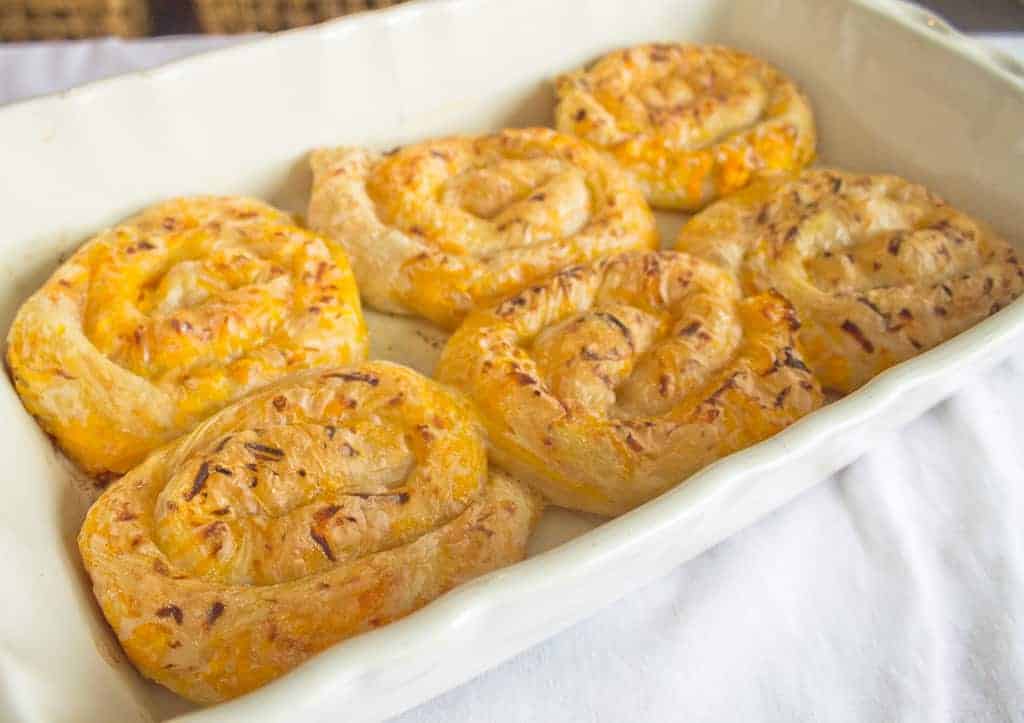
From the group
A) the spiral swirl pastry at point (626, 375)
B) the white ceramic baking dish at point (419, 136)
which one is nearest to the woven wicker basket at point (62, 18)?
the white ceramic baking dish at point (419, 136)

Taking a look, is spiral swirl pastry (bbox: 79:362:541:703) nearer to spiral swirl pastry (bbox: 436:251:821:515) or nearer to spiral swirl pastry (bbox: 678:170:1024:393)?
spiral swirl pastry (bbox: 436:251:821:515)

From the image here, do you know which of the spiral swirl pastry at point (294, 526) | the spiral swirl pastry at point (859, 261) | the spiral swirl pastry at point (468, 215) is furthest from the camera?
the spiral swirl pastry at point (468, 215)

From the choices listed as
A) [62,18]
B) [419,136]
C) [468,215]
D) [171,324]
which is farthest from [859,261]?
[62,18]

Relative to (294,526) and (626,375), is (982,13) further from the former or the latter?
(294,526)

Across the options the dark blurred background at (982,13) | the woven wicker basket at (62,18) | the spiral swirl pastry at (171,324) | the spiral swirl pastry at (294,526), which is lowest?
the dark blurred background at (982,13)

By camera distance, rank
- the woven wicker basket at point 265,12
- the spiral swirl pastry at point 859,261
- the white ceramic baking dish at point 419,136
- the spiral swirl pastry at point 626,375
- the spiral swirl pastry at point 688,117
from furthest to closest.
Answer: the woven wicker basket at point 265,12
the spiral swirl pastry at point 688,117
the spiral swirl pastry at point 859,261
the spiral swirl pastry at point 626,375
the white ceramic baking dish at point 419,136

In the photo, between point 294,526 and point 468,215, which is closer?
point 294,526

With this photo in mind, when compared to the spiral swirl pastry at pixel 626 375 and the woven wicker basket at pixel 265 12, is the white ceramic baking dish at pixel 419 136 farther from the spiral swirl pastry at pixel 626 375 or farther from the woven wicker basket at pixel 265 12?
the woven wicker basket at pixel 265 12

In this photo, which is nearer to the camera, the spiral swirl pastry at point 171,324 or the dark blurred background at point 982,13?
the spiral swirl pastry at point 171,324
